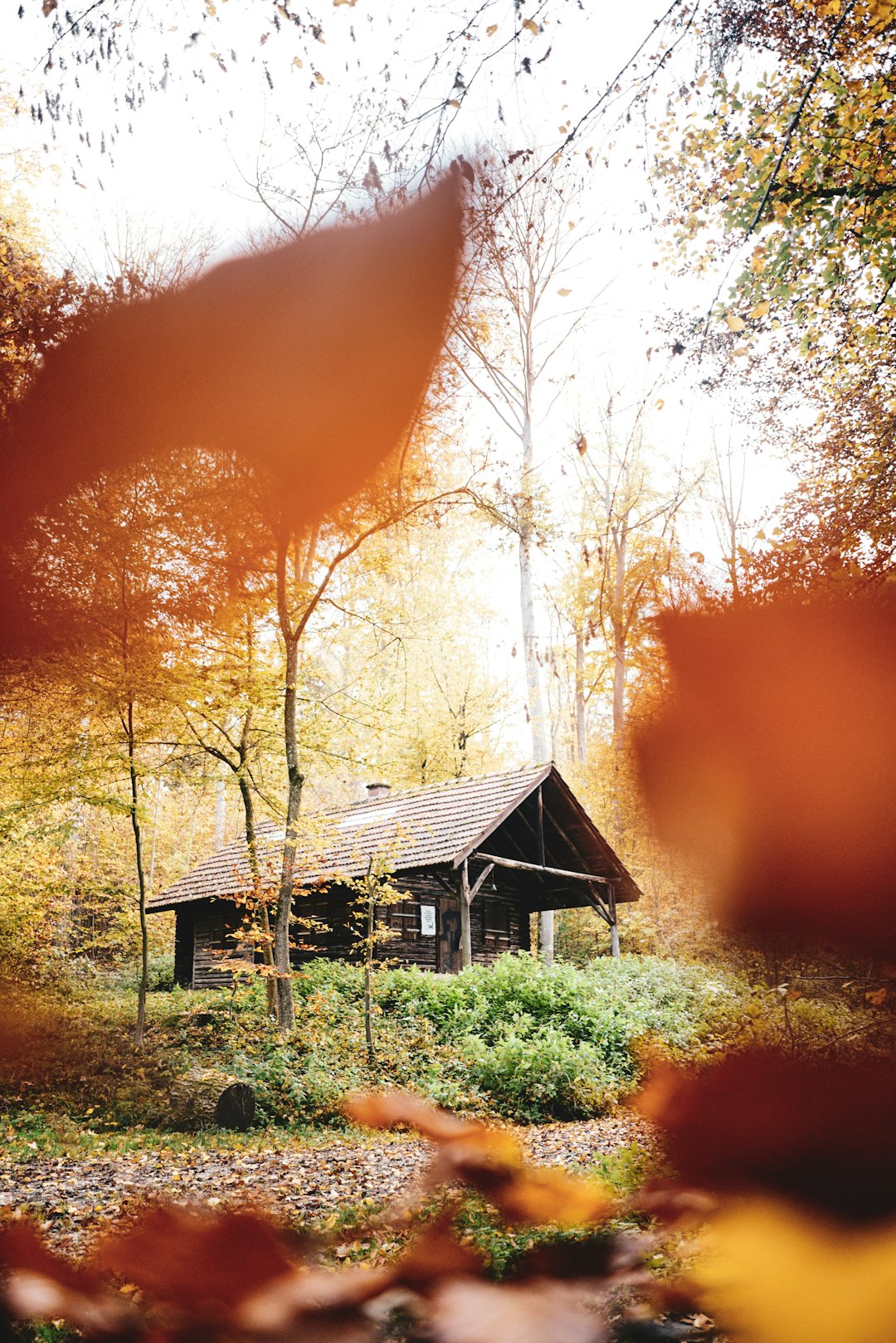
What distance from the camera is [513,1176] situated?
1.57 meters

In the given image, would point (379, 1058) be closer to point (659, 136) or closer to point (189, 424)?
point (189, 424)

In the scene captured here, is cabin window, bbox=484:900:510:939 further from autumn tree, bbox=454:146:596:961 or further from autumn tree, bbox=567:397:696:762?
autumn tree, bbox=454:146:596:961

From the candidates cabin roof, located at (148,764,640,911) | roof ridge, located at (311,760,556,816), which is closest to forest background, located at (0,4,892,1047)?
cabin roof, located at (148,764,640,911)

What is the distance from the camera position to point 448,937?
40.7ft

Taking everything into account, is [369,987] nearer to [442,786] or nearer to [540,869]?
[540,869]

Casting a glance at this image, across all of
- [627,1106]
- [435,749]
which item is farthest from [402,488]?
[435,749]

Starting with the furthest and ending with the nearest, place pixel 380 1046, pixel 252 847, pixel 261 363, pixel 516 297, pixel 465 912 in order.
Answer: pixel 465 912 → pixel 252 847 → pixel 380 1046 → pixel 516 297 → pixel 261 363

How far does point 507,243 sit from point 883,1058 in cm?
374

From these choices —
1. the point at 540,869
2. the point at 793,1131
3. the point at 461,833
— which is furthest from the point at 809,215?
the point at 540,869

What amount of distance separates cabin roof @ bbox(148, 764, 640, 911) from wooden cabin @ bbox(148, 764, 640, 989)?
0.03m

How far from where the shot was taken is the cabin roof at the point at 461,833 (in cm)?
1063

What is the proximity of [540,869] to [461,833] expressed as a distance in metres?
2.11

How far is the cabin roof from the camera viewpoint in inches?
419

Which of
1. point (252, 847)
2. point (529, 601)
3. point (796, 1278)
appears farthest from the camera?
point (529, 601)
